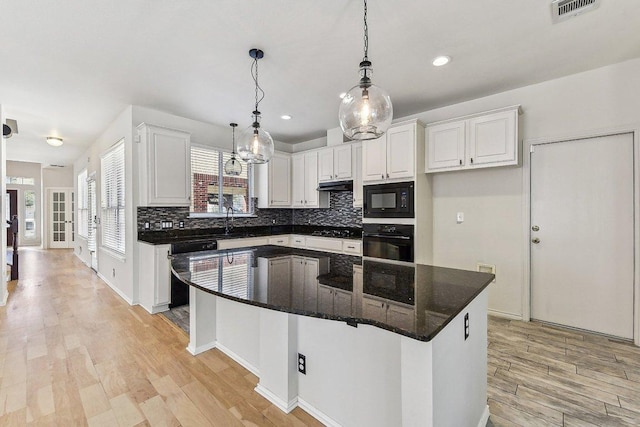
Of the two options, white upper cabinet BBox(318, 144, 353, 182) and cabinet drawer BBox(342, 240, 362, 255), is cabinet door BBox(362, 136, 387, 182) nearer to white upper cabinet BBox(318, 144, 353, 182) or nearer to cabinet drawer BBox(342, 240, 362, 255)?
white upper cabinet BBox(318, 144, 353, 182)

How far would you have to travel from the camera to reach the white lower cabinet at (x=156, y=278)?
3432mm

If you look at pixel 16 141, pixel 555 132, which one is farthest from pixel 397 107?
pixel 16 141

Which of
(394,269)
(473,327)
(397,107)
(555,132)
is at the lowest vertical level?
(473,327)

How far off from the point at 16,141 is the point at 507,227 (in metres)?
8.75

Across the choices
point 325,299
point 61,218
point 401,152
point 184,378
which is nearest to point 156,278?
point 184,378

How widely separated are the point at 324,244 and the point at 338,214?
779 mm

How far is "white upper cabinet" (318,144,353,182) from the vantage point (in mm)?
4383

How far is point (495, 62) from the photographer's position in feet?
8.56

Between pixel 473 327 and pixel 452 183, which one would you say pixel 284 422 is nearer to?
pixel 473 327

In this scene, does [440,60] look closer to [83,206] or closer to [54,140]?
[54,140]

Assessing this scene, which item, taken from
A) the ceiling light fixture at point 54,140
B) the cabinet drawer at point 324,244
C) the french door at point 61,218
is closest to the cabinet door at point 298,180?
the cabinet drawer at point 324,244

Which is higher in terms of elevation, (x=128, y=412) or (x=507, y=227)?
(x=507, y=227)

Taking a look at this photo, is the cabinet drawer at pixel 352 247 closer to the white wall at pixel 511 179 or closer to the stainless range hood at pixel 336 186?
the stainless range hood at pixel 336 186

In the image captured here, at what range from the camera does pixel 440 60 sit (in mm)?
2580
